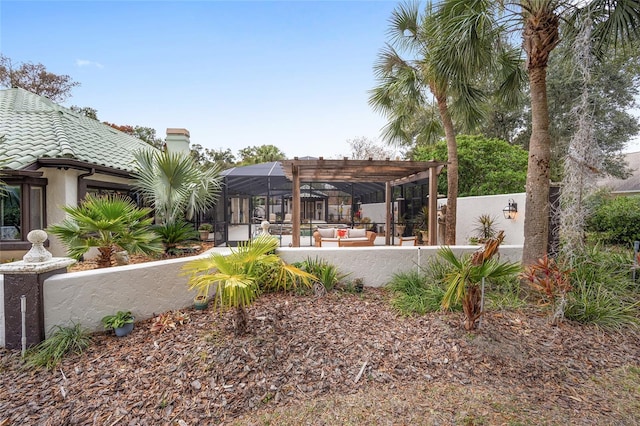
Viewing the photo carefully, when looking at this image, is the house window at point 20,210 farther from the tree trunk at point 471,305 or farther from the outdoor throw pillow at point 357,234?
the tree trunk at point 471,305

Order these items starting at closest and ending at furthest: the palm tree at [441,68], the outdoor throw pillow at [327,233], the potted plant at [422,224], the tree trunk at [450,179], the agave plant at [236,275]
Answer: the agave plant at [236,275] → the palm tree at [441,68] → the tree trunk at [450,179] → the outdoor throw pillow at [327,233] → the potted plant at [422,224]

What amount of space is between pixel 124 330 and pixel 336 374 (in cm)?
301

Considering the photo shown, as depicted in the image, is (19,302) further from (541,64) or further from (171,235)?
(541,64)

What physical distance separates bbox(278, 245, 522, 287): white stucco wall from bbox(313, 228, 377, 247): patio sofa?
291cm

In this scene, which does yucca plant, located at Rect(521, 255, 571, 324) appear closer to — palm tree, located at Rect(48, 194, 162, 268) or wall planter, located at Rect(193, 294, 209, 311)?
wall planter, located at Rect(193, 294, 209, 311)

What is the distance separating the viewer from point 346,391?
3074 mm

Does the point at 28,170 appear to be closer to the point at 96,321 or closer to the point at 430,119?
the point at 96,321

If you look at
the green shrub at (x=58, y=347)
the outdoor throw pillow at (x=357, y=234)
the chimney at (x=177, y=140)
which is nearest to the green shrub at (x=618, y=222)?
the outdoor throw pillow at (x=357, y=234)

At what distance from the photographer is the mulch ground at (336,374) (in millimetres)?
2754

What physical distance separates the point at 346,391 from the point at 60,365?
3379 mm

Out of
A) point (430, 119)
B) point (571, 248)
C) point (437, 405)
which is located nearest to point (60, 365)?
point (437, 405)

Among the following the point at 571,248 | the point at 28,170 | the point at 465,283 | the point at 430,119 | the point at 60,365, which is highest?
the point at 430,119

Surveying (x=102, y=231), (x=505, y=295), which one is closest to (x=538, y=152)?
(x=505, y=295)

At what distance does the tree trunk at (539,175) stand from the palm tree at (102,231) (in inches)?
279
